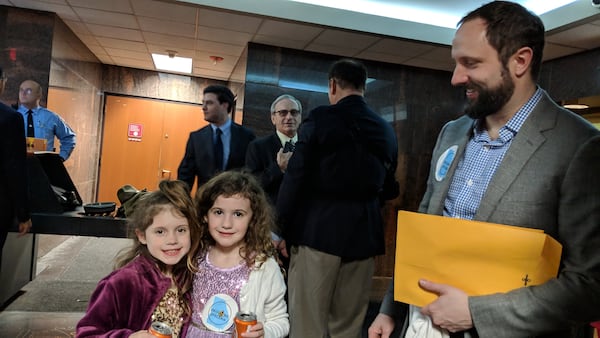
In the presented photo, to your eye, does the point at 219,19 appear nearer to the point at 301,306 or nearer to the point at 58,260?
the point at 301,306

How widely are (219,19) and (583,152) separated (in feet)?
11.9

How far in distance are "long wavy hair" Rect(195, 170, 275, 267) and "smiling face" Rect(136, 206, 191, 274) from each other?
13 centimetres

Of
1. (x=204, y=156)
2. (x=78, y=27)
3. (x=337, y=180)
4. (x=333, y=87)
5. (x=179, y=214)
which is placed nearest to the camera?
(x=179, y=214)

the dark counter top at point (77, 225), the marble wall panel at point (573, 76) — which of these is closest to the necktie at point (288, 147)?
the dark counter top at point (77, 225)

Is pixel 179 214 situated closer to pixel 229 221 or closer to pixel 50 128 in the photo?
pixel 229 221

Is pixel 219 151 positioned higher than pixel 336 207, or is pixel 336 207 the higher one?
pixel 219 151

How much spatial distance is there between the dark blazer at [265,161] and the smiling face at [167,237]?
4.57 ft

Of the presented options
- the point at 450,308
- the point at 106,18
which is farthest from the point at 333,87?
the point at 106,18

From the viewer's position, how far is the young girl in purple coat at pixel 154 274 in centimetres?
122

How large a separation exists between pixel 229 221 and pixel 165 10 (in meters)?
3.10

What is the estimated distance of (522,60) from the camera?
3.40 feet

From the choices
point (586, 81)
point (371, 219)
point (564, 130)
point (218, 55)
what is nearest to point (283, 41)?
point (218, 55)

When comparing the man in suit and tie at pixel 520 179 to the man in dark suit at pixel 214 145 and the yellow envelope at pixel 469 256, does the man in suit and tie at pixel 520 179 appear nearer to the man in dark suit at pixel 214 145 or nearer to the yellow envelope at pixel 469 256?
the yellow envelope at pixel 469 256

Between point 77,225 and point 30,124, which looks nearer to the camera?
point 77,225
